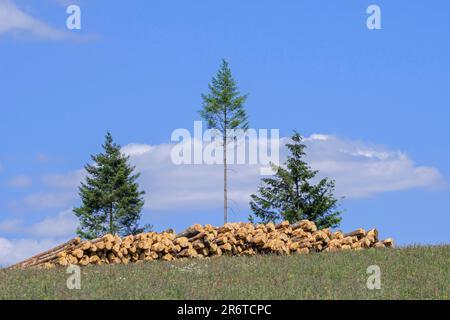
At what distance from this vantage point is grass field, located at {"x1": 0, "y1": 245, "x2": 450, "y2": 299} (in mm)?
14913

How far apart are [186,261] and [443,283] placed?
762 centimetres

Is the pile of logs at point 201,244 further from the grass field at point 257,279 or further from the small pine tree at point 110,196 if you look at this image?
the small pine tree at point 110,196

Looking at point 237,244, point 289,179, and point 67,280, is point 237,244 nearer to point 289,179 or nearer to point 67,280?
point 67,280

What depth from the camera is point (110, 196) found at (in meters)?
42.7

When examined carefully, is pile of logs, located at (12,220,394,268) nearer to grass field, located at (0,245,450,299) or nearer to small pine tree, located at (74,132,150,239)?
grass field, located at (0,245,450,299)

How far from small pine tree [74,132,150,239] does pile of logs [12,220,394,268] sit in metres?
18.8

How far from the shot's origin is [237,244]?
23641mm

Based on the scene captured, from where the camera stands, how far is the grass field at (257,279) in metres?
14.9

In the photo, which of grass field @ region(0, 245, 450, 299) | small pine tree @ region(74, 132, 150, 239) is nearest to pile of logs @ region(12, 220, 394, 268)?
grass field @ region(0, 245, 450, 299)

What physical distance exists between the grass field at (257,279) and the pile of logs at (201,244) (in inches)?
58.7

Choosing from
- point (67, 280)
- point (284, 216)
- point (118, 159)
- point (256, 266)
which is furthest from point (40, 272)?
point (118, 159)

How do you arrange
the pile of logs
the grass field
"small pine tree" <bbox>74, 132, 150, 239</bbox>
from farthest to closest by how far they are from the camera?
"small pine tree" <bbox>74, 132, 150, 239</bbox>
the pile of logs
the grass field

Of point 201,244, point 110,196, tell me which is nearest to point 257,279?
point 201,244

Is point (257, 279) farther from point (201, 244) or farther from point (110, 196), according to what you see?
point (110, 196)
